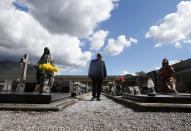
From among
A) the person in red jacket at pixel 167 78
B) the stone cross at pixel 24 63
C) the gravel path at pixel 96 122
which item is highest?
the stone cross at pixel 24 63

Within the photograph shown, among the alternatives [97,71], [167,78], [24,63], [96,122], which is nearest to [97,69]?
[97,71]

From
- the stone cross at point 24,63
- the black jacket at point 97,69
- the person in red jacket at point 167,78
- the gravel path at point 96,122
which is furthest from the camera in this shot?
the stone cross at point 24,63

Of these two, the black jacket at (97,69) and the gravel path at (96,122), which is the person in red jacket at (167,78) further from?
the gravel path at (96,122)

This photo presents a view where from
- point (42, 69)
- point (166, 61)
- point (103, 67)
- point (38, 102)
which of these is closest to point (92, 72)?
point (103, 67)

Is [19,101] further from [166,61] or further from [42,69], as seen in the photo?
[166,61]

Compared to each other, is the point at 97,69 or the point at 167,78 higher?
the point at 97,69

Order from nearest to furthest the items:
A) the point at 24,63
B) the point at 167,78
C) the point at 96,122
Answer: the point at 96,122 → the point at 167,78 → the point at 24,63

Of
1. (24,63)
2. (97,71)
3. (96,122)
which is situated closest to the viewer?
(96,122)

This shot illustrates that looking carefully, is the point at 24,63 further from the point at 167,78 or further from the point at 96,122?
the point at 96,122

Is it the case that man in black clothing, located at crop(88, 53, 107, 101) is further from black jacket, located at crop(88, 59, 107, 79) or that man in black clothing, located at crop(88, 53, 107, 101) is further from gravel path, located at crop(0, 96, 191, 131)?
gravel path, located at crop(0, 96, 191, 131)

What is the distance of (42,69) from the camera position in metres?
Answer: 4.11

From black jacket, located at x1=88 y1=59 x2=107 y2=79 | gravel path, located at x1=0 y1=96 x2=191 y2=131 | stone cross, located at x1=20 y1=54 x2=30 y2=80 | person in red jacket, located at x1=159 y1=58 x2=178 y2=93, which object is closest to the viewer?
gravel path, located at x1=0 y1=96 x2=191 y2=131

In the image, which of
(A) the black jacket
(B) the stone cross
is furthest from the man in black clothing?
(B) the stone cross

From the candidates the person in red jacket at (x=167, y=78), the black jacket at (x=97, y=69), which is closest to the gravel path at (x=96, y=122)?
the black jacket at (x=97, y=69)
